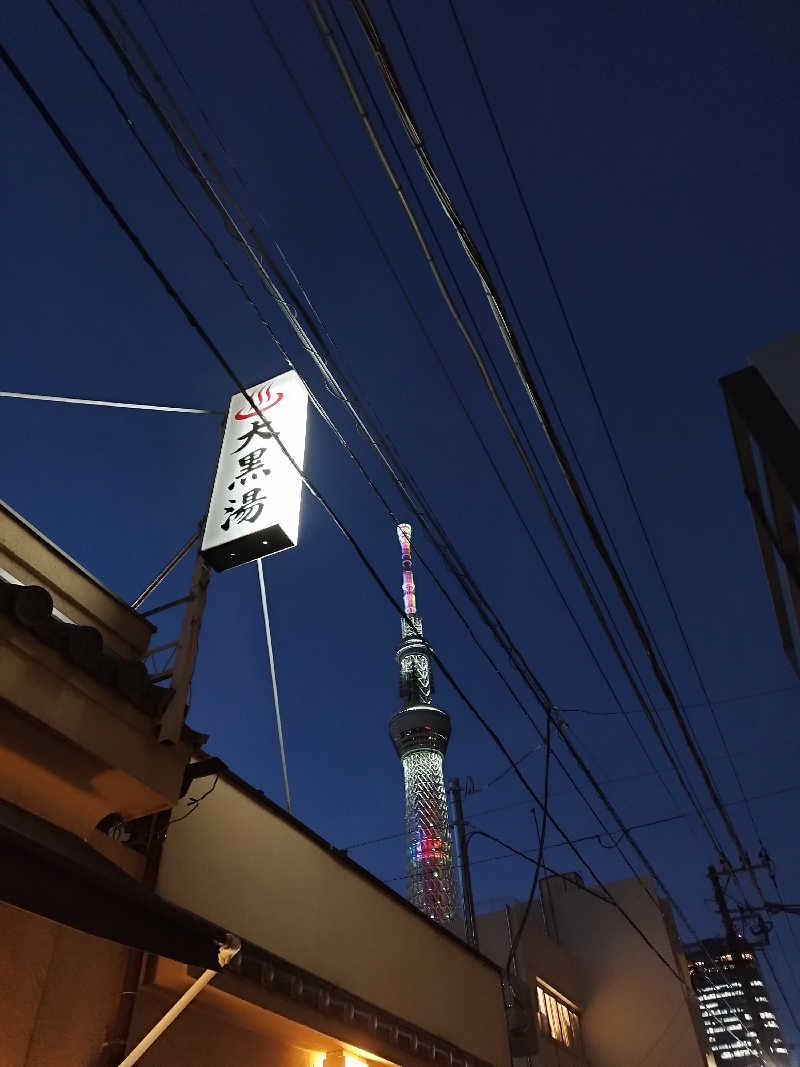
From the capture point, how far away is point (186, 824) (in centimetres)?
718

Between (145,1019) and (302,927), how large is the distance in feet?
7.78

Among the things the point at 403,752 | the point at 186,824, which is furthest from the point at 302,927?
the point at 403,752

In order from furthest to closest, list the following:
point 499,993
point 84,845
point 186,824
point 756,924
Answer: point 756,924, point 499,993, point 186,824, point 84,845

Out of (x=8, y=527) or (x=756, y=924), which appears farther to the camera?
(x=756, y=924)

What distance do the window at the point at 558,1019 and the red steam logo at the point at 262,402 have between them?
17030mm

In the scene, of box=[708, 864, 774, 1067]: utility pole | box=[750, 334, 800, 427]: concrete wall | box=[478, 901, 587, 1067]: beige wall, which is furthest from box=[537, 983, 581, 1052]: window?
box=[750, 334, 800, 427]: concrete wall

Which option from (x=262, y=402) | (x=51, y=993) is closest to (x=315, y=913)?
(x=51, y=993)

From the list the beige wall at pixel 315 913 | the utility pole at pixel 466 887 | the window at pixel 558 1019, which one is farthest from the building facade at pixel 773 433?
the window at pixel 558 1019

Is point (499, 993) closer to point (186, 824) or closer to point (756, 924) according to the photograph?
point (186, 824)

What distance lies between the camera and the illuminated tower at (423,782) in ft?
189

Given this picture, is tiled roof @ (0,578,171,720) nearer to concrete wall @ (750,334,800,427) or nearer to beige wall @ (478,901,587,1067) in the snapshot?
concrete wall @ (750,334,800,427)

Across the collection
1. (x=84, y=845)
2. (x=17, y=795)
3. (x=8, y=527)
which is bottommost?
(x=84, y=845)

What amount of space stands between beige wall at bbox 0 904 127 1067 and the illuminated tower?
50.1m

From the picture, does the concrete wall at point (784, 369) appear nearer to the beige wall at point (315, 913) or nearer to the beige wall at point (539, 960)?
the beige wall at point (315, 913)
